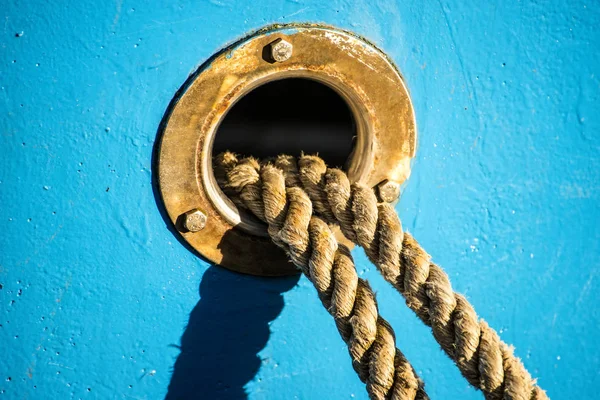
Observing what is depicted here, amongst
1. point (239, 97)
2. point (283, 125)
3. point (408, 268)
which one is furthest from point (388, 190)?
point (283, 125)

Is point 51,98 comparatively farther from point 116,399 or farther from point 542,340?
point 542,340

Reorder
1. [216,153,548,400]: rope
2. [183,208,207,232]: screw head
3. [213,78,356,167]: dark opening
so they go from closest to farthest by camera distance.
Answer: [216,153,548,400]: rope < [183,208,207,232]: screw head < [213,78,356,167]: dark opening

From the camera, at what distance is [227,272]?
48.4 inches

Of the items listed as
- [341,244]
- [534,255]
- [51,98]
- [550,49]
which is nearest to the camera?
[51,98]

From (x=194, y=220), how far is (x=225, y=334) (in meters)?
0.24

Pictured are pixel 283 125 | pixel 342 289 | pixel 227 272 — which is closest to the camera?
pixel 342 289

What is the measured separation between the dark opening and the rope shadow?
0.81m

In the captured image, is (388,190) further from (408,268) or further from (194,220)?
(194,220)

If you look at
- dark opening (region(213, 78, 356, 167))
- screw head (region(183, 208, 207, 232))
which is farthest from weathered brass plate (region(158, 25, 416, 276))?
dark opening (region(213, 78, 356, 167))

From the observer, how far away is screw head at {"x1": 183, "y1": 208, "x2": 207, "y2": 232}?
114cm

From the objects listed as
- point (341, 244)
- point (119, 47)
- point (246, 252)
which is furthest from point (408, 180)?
point (119, 47)

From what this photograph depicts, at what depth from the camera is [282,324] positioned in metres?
Answer: 1.28

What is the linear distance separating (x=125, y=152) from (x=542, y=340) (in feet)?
3.00

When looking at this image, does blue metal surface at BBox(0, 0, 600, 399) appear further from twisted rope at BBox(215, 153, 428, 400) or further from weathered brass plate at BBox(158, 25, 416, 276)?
twisted rope at BBox(215, 153, 428, 400)
